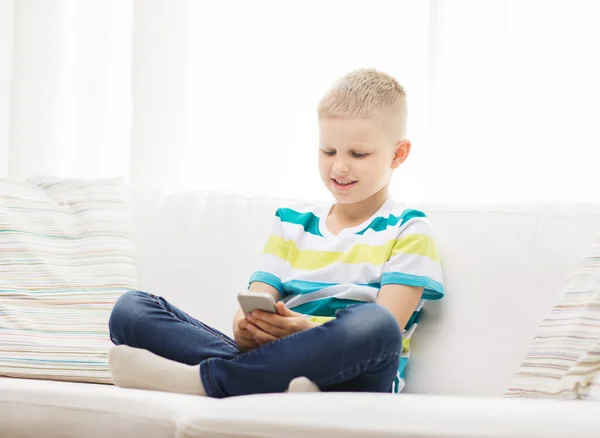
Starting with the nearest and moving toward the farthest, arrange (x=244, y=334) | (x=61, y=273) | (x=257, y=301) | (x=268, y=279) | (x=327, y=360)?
(x=327, y=360) < (x=257, y=301) < (x=244, y=334) < (x=268, y=279) < (x=61, y=273)

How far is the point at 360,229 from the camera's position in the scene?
1.69 metres

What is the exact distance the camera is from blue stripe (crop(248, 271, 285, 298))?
5.55 feet

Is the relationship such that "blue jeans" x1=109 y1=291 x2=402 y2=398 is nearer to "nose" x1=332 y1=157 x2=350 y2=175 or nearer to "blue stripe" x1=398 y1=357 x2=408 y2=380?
"blue stripe" x1=398 y1=357 x2=408 y2=380

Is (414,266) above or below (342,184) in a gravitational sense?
below

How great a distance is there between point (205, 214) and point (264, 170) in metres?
0.76

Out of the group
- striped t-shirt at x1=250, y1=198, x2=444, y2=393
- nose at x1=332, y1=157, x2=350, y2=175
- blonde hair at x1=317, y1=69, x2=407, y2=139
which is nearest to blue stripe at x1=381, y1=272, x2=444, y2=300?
striped t-shirt at x1=250, y1=198, x2=444, y2=393

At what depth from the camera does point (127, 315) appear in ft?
4.91

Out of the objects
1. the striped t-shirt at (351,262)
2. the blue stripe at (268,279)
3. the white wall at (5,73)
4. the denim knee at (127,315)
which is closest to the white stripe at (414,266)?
the striped t-shirt at (351,262)

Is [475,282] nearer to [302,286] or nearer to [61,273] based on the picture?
[302,286]

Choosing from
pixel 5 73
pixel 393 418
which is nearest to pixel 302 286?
pixel 393 418

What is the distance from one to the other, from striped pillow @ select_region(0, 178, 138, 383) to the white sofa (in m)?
0.08

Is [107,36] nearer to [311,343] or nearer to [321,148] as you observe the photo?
[321,148]

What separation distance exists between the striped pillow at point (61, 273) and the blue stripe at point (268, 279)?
351mm

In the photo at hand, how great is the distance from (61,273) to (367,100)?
792 mm
